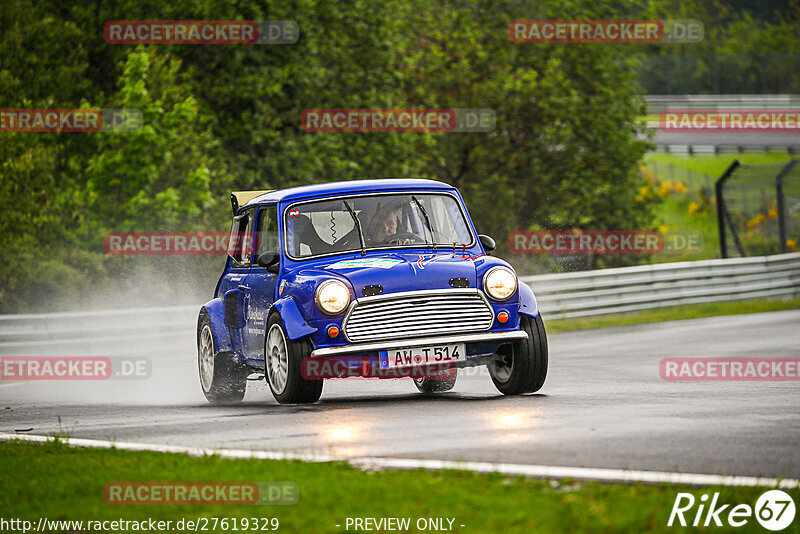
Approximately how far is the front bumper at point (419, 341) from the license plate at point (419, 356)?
4 centimetres

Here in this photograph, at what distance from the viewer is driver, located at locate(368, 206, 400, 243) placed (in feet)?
38.2

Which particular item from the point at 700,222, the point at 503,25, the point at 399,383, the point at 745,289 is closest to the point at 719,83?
the point at 700,222

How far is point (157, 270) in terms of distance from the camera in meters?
23.0

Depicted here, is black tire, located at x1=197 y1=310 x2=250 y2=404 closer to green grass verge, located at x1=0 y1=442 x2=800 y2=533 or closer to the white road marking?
the white road marking

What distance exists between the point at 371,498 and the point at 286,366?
446 cm

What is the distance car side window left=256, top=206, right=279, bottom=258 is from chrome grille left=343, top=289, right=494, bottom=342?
1.67m

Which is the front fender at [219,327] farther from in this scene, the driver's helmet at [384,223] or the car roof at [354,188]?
the driver's helmet at [384,223]

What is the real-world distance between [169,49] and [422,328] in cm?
2125

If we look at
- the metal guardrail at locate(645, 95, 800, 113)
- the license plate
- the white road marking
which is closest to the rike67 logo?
the white road marking

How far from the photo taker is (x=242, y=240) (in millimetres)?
13000

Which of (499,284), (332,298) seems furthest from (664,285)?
(332,298)

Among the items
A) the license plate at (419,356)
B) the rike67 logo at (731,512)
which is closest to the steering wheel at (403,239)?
the license plate at (419,356)

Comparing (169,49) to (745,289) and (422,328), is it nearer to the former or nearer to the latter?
(745,289)

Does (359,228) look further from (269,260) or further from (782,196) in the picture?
(782,196)
